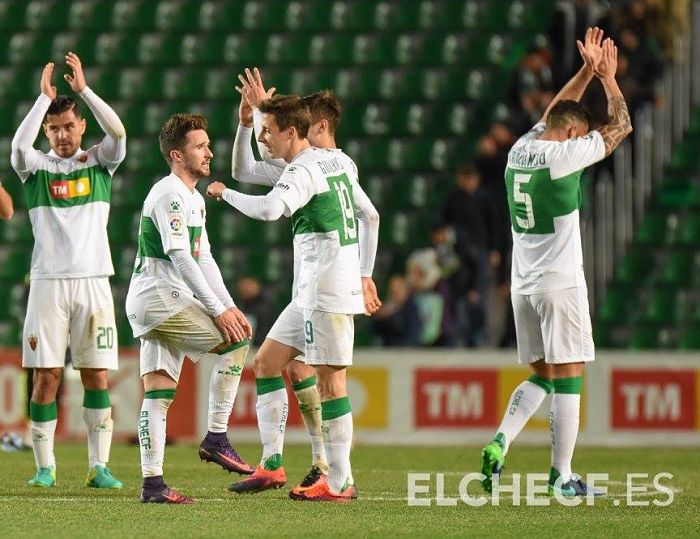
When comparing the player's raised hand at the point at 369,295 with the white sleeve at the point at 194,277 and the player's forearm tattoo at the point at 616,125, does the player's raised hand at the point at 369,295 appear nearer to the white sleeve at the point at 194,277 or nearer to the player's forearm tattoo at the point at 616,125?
the white sleeve at the point at 194,277

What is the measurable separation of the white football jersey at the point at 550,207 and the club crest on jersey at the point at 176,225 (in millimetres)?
1910

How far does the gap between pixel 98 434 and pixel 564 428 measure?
2.59m

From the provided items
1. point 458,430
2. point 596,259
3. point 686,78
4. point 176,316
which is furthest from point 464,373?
point 176,316

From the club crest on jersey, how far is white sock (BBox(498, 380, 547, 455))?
2.03 metres

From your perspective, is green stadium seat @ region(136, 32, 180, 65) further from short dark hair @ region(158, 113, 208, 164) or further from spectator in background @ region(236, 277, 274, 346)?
short dark hair @ region(158, 113, 208, 164)

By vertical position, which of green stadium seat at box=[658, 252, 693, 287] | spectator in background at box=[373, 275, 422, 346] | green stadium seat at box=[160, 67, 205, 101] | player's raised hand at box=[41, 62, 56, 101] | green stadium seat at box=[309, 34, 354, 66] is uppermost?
green stadium seat at box=[309, 34, 354, 66]

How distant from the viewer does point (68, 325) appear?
8523 millimetres

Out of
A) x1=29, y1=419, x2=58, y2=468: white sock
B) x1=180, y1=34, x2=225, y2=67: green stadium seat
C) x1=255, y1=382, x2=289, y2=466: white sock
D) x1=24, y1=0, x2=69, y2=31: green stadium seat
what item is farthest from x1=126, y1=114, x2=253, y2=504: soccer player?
x1=24, y1=0, x2=69, y2=31: green stadium seat

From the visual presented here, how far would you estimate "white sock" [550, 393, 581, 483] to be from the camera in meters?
7.98

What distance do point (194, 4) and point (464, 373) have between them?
718 cm

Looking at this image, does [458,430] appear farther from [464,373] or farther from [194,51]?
[194,51]

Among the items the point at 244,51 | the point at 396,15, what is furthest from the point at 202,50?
the point at 396,15

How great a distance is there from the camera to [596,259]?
48.5 ft

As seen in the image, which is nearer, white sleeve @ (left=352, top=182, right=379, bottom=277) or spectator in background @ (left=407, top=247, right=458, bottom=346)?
white sleeve @ (left=352, top=182, right=379, bottom=277)
